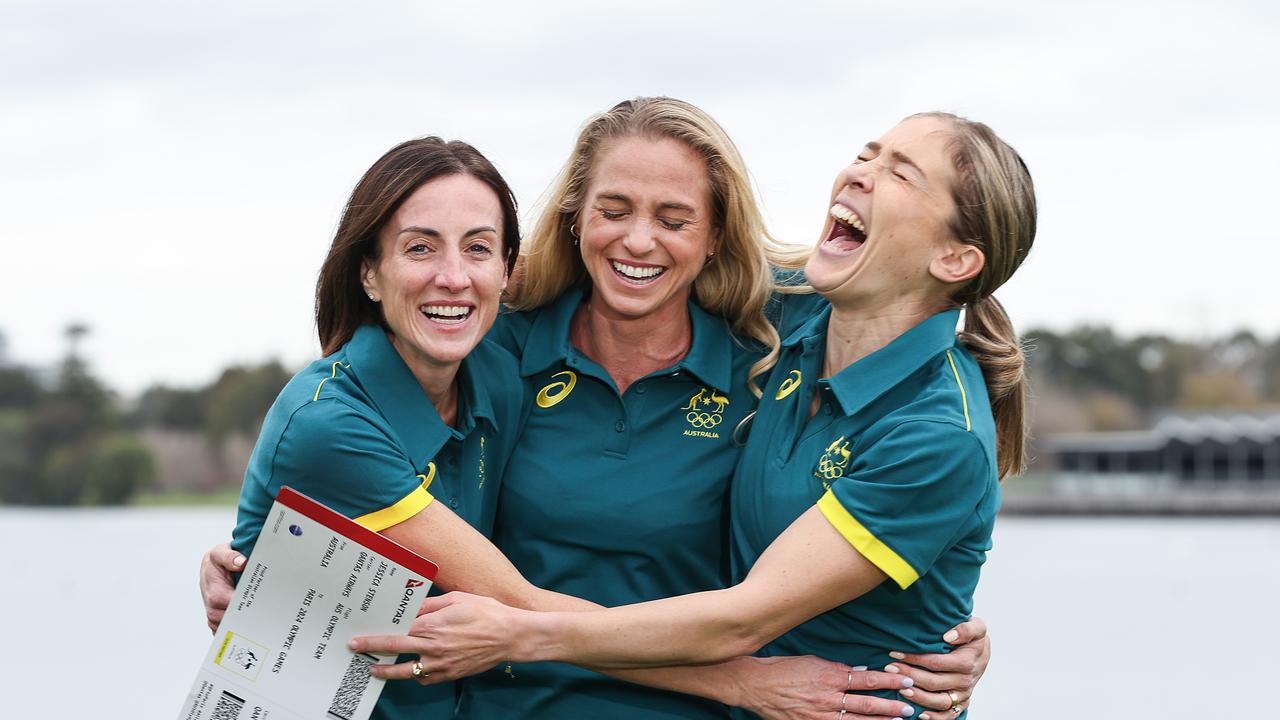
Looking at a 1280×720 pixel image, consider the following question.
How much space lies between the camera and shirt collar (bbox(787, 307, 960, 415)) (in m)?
3.72

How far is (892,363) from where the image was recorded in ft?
12.3

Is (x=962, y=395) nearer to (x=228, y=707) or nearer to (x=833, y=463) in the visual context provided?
(x=833, y=463)

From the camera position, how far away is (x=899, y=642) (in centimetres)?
378

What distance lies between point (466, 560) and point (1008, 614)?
38283 mm

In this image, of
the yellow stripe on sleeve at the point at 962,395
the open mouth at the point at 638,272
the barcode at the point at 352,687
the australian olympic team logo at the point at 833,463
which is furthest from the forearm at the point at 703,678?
the open mouth at the point at 638,272

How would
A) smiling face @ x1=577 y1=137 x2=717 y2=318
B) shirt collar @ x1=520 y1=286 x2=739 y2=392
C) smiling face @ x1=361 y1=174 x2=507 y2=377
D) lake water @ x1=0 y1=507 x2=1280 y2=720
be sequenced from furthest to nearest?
1. lake water @ x1=0 y1=507 x2=1280 y2=720
2. shirt collar @ x1=520 y1=286 x2=739 y2=392
3. smiling face @ x1=577 y1=137 x2=717 y2=318
4. smiling face @ x1=361 y1=174 x2=507 y2=377

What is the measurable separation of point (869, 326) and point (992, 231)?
0.44 meters

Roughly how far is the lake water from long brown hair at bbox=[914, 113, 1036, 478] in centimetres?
2155

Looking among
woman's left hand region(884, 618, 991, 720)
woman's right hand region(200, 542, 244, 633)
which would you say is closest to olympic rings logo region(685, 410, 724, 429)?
woman's left hand region(884, 618, 991, 720)

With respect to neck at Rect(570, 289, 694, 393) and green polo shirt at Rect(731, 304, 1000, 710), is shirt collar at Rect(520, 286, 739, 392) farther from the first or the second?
green polo shirt at Rect(731, 304, 1000, 710)

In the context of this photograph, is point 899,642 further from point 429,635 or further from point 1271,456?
point 1271,456

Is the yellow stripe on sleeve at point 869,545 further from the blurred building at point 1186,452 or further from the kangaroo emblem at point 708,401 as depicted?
the blurred building at point 1186,452

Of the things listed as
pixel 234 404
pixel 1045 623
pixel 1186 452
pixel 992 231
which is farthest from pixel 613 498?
pixel 1186 452

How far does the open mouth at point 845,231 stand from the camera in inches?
153
